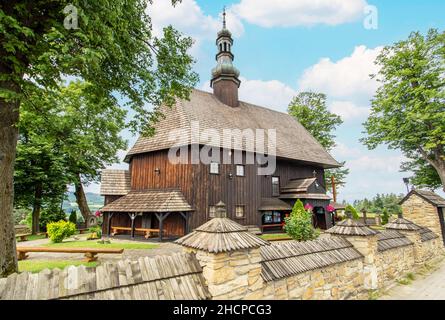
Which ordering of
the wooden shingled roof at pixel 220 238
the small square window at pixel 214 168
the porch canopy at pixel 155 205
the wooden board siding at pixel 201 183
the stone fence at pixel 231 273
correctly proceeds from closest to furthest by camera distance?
the stone fence at pixel 231 273, the wooden shingled roof at pixel 220 238, the porch canopy at pixel 155 205, the wooden board siding at pixel 201 183, the small square window at pixel 214 168

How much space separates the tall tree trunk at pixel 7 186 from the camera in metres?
5.07

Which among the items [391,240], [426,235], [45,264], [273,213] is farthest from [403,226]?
[45,264]

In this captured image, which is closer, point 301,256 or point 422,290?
point 301,256

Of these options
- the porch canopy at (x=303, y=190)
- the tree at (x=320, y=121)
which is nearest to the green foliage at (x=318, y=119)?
the tree at (x=320, y=121)

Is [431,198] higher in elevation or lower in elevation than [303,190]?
lower

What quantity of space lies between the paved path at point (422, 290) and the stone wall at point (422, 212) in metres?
4.70

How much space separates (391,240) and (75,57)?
1196 centimetres

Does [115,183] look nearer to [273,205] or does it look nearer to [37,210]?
[37,210]

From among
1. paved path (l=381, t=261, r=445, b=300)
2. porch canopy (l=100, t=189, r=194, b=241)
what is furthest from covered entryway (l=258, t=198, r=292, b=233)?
paved path (l=381, t=261, r=445, b=300)

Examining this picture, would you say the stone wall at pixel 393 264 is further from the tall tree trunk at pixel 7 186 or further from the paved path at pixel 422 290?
the tall tree trunk at pixel 7 186

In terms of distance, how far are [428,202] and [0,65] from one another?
19.6 meters

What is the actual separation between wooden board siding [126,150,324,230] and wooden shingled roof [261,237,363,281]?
8125 mm

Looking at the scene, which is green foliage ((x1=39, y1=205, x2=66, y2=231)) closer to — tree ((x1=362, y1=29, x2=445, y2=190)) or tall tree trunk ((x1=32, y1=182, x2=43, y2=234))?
tall tree trunk ((x1=32, y1=182, x2=43, y2=234))

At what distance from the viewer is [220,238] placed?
4133mm
